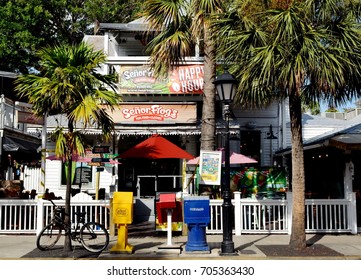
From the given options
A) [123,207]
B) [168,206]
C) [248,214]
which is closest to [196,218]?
[168,206]

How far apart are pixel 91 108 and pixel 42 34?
929 inches

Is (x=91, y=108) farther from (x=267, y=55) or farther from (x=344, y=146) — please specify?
(x=344, y=146)

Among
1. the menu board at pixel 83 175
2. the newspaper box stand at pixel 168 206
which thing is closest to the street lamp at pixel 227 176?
the newspaper box stand at pixel 168 206

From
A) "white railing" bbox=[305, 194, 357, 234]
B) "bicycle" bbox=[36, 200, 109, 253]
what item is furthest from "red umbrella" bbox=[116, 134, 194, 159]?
"white railing" bbox=[305, 194, 357, 234]

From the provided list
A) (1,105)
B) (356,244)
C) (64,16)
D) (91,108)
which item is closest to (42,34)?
(64,16)

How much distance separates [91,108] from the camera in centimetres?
878

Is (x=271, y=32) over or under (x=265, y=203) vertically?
over

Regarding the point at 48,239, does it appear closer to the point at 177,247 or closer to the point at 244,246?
the point at 177,247

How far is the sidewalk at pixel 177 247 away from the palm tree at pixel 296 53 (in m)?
1.10

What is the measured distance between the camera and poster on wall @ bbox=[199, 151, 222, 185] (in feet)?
31.8

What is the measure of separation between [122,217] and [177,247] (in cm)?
150

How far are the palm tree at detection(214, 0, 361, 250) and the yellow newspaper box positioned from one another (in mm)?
3823

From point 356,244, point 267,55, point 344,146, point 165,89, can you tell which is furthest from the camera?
point 165,89

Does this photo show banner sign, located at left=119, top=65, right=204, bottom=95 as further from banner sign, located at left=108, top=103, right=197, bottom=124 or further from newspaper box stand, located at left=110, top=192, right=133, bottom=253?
newspaper box stand, located at left=110, top=192, right=133, bottom=253
